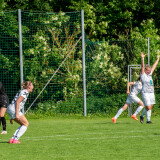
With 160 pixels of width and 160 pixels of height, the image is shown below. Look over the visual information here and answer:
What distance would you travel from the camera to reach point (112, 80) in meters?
19.8

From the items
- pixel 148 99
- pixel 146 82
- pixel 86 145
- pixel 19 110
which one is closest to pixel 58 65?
pixel 146 82

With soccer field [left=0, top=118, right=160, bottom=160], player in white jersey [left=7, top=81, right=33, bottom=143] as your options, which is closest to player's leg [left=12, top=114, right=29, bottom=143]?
player in white jersey [left=7, top=81, right=33, bottom=143]

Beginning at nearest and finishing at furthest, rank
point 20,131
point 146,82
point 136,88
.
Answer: point 20,131
point 146,82
point 136,88

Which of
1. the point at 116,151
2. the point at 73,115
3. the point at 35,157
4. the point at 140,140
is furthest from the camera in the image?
the point at 73,115

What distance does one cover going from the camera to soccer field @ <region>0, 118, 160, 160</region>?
798 centimetres

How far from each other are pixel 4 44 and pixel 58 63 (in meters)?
2.58

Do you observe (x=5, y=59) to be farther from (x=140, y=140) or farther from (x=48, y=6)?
(x=140, y=140)

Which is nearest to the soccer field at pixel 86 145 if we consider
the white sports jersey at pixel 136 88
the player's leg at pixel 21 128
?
the player's leg at pixel 21 128

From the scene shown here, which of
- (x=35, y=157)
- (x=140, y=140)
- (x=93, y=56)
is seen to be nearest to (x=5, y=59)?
(x=93, y=56)

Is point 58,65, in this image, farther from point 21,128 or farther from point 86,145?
point 86,145

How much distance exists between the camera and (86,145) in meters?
9.41

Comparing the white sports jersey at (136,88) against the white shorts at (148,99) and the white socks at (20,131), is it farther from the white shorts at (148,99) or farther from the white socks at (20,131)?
the white socks at (20,131)

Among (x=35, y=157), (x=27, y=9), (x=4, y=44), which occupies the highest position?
(x=27, y=9)

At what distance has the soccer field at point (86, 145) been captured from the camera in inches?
314
